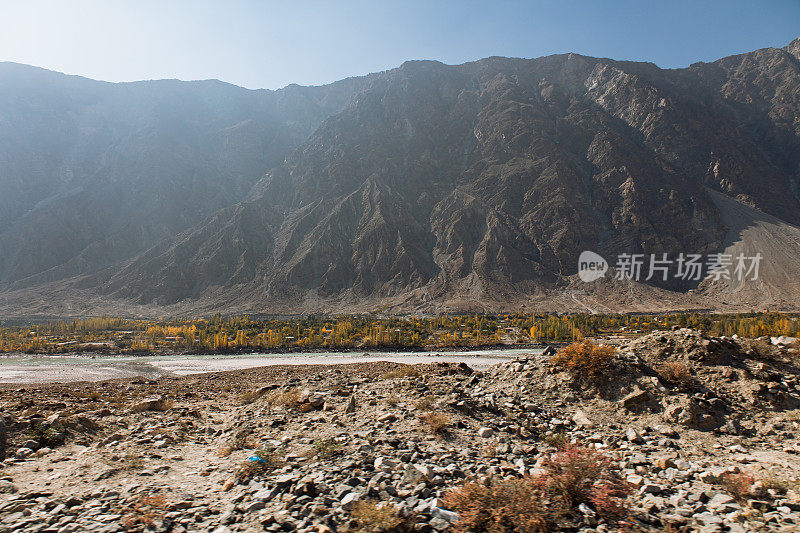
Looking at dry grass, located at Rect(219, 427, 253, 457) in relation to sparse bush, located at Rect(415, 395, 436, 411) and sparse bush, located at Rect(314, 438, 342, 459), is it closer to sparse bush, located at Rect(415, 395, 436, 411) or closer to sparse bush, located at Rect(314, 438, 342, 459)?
sparse bush, located at Rect(314, 438, 342, 459)

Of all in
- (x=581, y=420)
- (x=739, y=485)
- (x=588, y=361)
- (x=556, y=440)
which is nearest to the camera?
(x=739, y=485)

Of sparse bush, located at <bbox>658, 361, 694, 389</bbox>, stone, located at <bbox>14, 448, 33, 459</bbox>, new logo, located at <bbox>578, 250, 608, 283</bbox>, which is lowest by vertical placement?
stone, located at <bbox>14, 448, 33, 459</bbox>

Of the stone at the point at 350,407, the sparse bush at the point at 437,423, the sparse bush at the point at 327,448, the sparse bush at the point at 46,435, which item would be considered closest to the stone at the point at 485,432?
the sparse bush at the point at 437,423

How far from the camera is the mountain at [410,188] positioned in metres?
85.5

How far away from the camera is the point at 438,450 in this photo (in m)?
7.61

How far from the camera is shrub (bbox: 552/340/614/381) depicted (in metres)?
11.2

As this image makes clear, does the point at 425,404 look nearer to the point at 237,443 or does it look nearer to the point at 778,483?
the point at 237,443

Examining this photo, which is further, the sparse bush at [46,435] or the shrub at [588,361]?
the shrub at [588,361]

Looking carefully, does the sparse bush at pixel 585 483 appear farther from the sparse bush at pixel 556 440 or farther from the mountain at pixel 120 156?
the mountain at pixel 120 156

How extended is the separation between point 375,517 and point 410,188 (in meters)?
109

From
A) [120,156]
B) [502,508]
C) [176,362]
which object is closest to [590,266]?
Answer: [176,362]

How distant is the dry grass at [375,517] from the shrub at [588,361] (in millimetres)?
8017

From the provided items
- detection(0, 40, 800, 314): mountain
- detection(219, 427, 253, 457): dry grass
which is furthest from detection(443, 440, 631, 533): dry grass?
detection(0, 40, 800, 314): mountain

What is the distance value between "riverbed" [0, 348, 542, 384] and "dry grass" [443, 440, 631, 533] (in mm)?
23358
